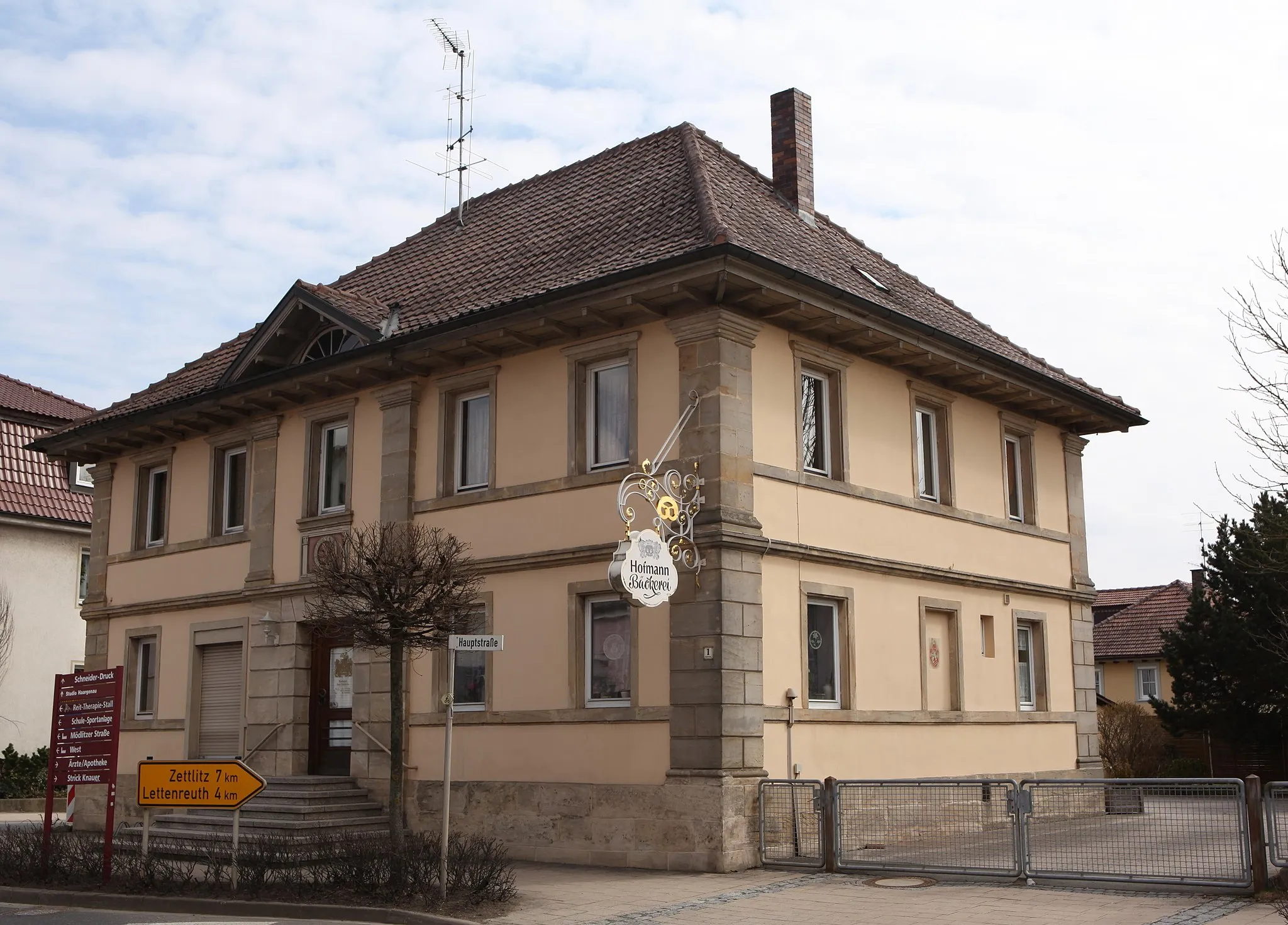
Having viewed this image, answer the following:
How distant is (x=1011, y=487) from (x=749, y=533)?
23.5 feet

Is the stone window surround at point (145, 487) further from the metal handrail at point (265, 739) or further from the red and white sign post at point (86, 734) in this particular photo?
the red and white sign post at point (86, 734)

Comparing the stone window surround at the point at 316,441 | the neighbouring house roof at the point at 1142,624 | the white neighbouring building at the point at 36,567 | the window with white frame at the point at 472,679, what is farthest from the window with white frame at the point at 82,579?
the neighbouring house roof at the point at 1142,624

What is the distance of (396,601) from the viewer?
14469 millimetres

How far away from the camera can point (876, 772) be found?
17.6m

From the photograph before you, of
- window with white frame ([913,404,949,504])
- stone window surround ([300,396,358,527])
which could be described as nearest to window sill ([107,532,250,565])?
stone window surround ([300,396,358,527])

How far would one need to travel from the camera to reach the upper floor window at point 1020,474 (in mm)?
21578

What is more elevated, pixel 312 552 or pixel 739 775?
pixel 312 552

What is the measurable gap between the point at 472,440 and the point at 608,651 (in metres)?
3.84

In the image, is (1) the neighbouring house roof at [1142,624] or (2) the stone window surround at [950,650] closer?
Result: (2) the stone window surround at [950,650]

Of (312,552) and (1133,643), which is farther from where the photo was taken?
(1133,643)

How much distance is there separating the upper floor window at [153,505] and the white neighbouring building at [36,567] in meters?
10.2

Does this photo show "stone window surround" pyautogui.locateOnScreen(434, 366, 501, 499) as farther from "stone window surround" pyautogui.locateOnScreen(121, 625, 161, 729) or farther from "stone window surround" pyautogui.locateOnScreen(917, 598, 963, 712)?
"stone window surround" pyautogui.locateOnScreen(121, 625, 161, 729)

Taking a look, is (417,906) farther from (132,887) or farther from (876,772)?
(876,772)

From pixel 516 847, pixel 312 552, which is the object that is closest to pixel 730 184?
pixel 312 552
